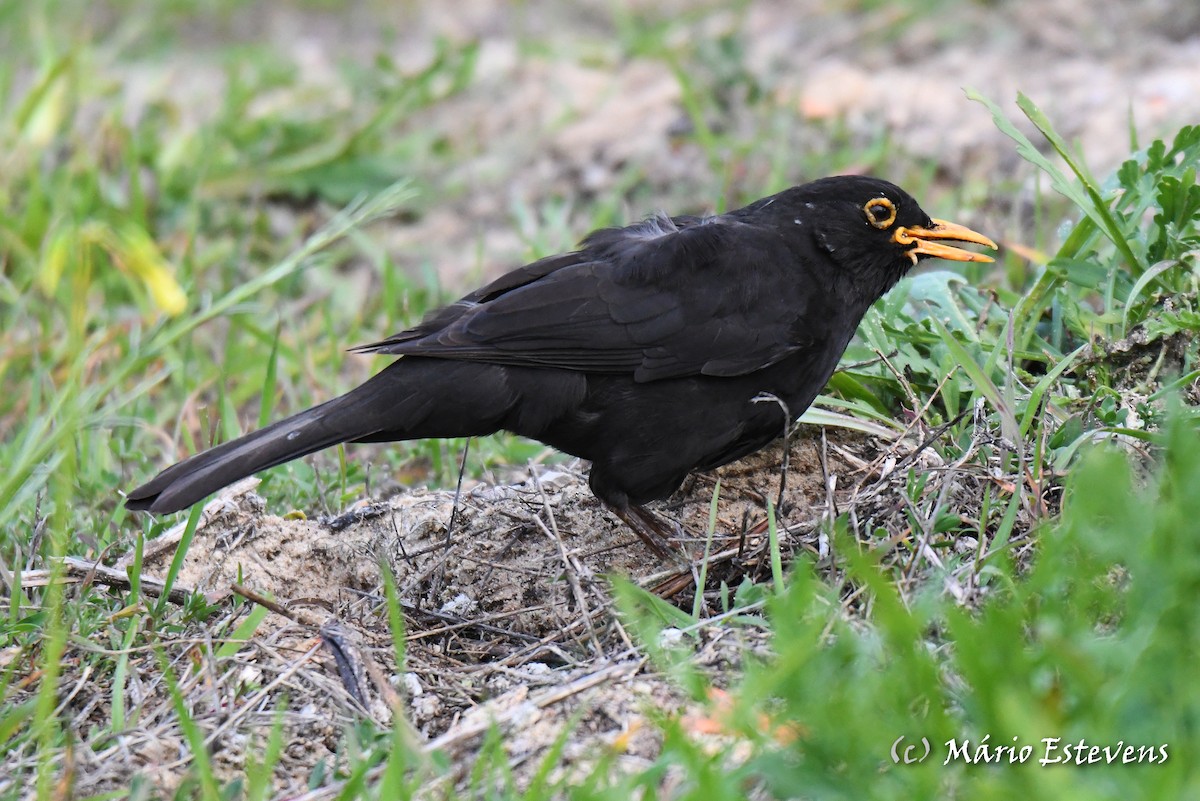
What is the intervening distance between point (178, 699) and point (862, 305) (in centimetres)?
247

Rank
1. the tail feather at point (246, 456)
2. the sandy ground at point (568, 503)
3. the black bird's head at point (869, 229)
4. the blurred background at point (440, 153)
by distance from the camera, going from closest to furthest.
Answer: the sandy ground at point (568, 503)
the tail feather at point (246, 456)
the black bird's head at point (869, 229)
the blurred background at point (440, 153)

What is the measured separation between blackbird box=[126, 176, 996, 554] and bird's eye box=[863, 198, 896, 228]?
0.15 meters

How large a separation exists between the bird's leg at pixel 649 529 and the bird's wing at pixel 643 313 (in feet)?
1.33

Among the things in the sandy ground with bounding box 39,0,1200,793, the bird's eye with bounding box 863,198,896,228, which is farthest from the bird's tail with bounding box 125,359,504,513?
the bird's eye with bounding box 863,198,896,228

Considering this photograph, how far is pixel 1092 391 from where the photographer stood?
4074 millimetres

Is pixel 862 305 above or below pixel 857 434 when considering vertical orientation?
above

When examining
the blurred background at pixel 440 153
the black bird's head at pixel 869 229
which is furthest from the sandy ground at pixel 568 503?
the black bird's head at pixel 869 229

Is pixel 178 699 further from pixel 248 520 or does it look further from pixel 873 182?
pixel 873 182

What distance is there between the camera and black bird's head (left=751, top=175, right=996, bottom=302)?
14.5 ft

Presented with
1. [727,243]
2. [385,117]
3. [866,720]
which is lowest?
[866,720]

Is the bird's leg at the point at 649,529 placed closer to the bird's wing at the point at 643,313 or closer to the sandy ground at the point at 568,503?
the sandy ground at the point at 568,503

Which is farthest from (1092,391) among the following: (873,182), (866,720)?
(866,720)

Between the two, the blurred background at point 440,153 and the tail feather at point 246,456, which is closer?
the tail feather at point 246,456

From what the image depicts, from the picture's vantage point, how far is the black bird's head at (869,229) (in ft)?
14.5
